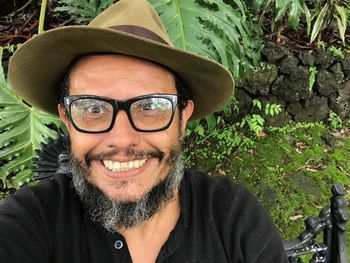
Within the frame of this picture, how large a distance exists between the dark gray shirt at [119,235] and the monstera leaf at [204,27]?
0.98m

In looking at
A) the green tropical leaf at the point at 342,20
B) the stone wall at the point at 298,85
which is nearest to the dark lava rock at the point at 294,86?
the stone wall at the point at 298,85

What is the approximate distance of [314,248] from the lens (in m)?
1.86

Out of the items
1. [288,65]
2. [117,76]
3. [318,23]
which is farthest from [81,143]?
[318,23]

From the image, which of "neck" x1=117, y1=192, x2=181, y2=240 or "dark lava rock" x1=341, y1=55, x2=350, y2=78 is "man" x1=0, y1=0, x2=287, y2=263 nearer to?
"neck" x1=117, y1=192, x2=181, y2=240

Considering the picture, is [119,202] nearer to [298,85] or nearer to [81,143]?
[81,143]

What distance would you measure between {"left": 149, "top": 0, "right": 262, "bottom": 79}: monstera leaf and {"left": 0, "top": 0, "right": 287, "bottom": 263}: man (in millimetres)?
836

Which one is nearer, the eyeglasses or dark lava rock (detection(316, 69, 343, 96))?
the eyeglasses

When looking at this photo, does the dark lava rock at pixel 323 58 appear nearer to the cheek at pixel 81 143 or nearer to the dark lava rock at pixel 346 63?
the dark lava rock at pixel 346 63

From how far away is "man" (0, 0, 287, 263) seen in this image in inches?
50.1

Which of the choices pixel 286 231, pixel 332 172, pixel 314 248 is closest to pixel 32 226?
pixel 314 248

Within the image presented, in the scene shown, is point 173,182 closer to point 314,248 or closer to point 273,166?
point 314,248

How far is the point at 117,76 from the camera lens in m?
1.28

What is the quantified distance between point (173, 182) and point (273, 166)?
7.67ft

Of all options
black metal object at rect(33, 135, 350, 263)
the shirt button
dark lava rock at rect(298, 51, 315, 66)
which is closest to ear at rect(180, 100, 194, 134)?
the shirt button
